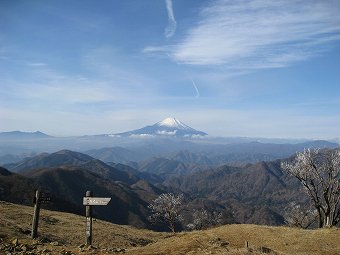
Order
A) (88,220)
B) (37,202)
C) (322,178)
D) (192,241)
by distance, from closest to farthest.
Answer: (192,241) → (88,220) → (37,202) → (322,178)

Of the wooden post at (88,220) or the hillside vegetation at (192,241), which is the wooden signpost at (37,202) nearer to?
the hillside vegetation at (192,241)

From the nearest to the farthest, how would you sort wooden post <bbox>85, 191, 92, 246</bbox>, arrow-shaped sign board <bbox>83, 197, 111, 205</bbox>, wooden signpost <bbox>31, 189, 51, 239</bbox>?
arrow-shaped sign board <bbox>83, 197, 111, 205</bbox> < wooden post <bbox>85, 191, 92, 246</bbox> < wooden signpost <bbox>31, 189, 51, 239</bbox>

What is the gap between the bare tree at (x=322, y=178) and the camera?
49.0 m

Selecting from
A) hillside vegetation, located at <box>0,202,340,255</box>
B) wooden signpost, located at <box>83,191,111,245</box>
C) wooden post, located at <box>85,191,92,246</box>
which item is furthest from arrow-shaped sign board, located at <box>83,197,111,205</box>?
hillside vegetation, located at <box>0,202,340,255</box>

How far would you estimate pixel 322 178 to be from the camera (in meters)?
50.0

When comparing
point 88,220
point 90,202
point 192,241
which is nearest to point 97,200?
point 90,202

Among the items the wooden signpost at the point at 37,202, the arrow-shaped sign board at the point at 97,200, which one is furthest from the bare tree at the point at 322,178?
the wooden signpost at the point at 37,202

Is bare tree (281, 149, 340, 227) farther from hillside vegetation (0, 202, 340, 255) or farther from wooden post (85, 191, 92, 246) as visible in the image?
wooden post (85, 191, 92, 246)

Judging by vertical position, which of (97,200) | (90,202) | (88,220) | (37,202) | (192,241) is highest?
(97,200)

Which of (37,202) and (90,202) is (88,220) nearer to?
(90,202)

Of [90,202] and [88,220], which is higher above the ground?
[90,202]

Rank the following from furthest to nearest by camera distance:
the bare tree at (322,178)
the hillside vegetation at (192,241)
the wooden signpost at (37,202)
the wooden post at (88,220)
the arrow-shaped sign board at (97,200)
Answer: the bare tree at (322,178) < the wooden signpost at (37,202) < the wooden post at (88,220) < the arrow-shaped sign board at (97,200) < the hillside vegetation at (192,241)

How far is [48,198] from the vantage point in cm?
3212

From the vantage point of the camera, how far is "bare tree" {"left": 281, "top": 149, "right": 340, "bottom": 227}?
49000mm
